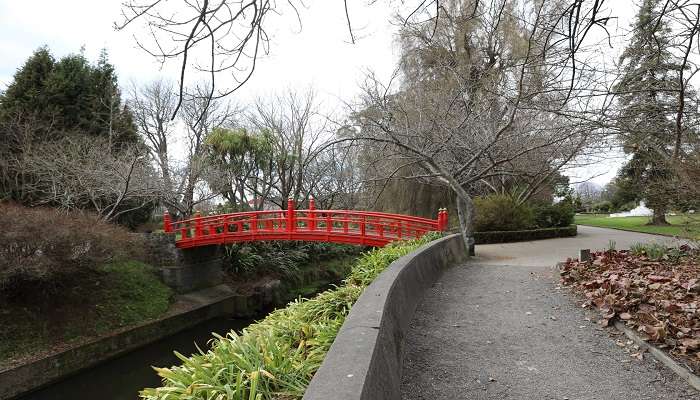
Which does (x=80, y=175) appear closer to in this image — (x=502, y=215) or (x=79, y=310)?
(x=79, y=310)

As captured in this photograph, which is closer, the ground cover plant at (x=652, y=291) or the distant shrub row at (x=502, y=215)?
the ground cover plant at (x=652, y=291)

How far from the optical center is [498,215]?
17984mm

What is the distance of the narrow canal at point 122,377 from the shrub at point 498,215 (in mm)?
11148

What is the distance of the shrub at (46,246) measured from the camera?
10438 mm

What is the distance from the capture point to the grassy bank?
10656 mm

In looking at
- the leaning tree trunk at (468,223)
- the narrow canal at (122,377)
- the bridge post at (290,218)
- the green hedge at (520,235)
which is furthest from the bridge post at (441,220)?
the narrow canal at (122,377)

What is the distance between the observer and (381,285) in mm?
4469

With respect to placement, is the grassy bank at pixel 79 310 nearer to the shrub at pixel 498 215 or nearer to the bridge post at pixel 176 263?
the bridge post at pixel 176 263

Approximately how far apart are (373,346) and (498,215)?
16353mm

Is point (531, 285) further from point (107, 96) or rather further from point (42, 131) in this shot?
point (107, 96)

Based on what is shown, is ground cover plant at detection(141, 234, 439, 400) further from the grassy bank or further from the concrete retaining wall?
the grassy bank

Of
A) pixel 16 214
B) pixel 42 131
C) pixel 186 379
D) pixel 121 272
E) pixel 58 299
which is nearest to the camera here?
pixel 186 379

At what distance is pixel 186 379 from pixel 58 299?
11.6m

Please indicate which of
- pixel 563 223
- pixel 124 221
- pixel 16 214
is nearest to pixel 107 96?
pixel 124 221
